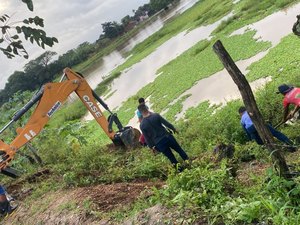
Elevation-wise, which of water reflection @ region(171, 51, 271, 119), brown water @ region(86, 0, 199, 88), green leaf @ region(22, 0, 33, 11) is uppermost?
green leaf @ region(22, 0, 33, 11)

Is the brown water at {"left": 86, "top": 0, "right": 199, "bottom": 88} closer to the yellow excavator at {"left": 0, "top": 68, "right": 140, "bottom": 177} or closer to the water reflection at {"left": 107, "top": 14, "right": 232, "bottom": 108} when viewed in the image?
the water reflection at {"left": 107, "top": 14, "right": 232, "bottom": 108}

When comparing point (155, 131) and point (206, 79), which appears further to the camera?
point (206, 79)

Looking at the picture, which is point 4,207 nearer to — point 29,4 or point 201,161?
point 201,161

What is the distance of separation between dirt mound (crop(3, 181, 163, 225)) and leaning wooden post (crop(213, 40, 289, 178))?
2.39m

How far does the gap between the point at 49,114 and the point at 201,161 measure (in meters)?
4.76

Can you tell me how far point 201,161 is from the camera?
23.7 ft

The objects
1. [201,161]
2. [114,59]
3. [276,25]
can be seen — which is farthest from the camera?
[114,59]

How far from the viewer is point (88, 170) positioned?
9461 mm

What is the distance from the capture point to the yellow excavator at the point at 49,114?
980 cm

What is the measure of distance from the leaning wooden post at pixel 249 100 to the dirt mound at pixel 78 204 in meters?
2.39

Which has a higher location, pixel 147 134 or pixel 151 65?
pixel 147 134

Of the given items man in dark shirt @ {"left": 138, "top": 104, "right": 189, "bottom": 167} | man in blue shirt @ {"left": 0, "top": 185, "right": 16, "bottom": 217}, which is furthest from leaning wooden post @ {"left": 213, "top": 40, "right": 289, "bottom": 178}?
man in blue shirt @ {"left": 0, "top": 185, "right": 16, "bottom": 217}

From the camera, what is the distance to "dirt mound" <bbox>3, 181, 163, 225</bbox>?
6340mm

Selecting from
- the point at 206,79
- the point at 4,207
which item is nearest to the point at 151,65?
the point at 206,79
